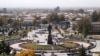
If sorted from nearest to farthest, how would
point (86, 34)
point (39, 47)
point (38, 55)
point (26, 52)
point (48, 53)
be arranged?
point (26, 52) → point (38, 55) → point (48, 53) → point (39, 47) → point (86, 34)

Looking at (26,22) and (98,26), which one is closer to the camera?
(98,26)

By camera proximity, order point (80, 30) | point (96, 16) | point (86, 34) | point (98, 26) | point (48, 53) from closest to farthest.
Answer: point (48, 53)
point (86, 34)
point (80, 30)
point (98, 26)
point (96, 16)

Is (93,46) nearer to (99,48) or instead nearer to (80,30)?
(99,48)

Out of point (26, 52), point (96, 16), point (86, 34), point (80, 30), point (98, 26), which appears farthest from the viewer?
point (96, 16)

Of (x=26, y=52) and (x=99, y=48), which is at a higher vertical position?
(x=26, y=52)

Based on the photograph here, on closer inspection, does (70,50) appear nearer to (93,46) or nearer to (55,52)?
(55,52)

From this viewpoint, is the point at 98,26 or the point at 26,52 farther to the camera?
the point at 98,26

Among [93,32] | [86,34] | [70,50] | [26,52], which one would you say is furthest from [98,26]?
[26,52]

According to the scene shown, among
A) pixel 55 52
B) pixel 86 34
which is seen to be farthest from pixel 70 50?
pixel 86 34

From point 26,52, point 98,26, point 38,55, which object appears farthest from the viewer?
point 98,26
